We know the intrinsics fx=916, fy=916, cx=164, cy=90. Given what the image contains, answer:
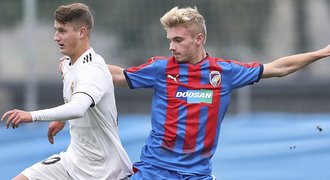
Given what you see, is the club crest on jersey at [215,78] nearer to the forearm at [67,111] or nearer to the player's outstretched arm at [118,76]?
the player's outstretched arm at [118,76]

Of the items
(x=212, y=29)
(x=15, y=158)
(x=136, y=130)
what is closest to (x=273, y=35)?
(x=212, y=29)

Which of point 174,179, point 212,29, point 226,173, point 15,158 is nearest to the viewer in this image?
point 174,179

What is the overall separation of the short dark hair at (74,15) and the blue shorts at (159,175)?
36.8 inches

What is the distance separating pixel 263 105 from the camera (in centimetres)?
1408

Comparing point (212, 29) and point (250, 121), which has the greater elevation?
point (212, 29)

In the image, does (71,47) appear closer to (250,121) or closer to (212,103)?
(212,103)

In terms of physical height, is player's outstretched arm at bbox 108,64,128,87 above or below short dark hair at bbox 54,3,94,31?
below

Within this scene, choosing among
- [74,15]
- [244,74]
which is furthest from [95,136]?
[244,74]

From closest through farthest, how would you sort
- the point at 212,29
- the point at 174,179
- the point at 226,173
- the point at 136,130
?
the point at 174,179, the point at 226,173, the point at 136,130, the point at 212,29

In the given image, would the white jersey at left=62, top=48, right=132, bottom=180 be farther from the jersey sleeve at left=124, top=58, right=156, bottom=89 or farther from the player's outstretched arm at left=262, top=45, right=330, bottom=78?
the player's outstretched arm at left=262, top=45, right=330, bottom=78

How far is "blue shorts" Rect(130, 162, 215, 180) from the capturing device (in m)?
5.50

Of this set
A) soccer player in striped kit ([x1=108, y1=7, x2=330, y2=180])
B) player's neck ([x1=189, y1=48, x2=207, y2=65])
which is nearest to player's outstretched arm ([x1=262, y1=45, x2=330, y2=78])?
soccer player in striped kit ([x1=108, y1=7, x2=330, y2=180])

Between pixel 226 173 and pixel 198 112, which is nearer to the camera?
pixel 198 112

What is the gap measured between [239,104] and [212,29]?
1.19m
